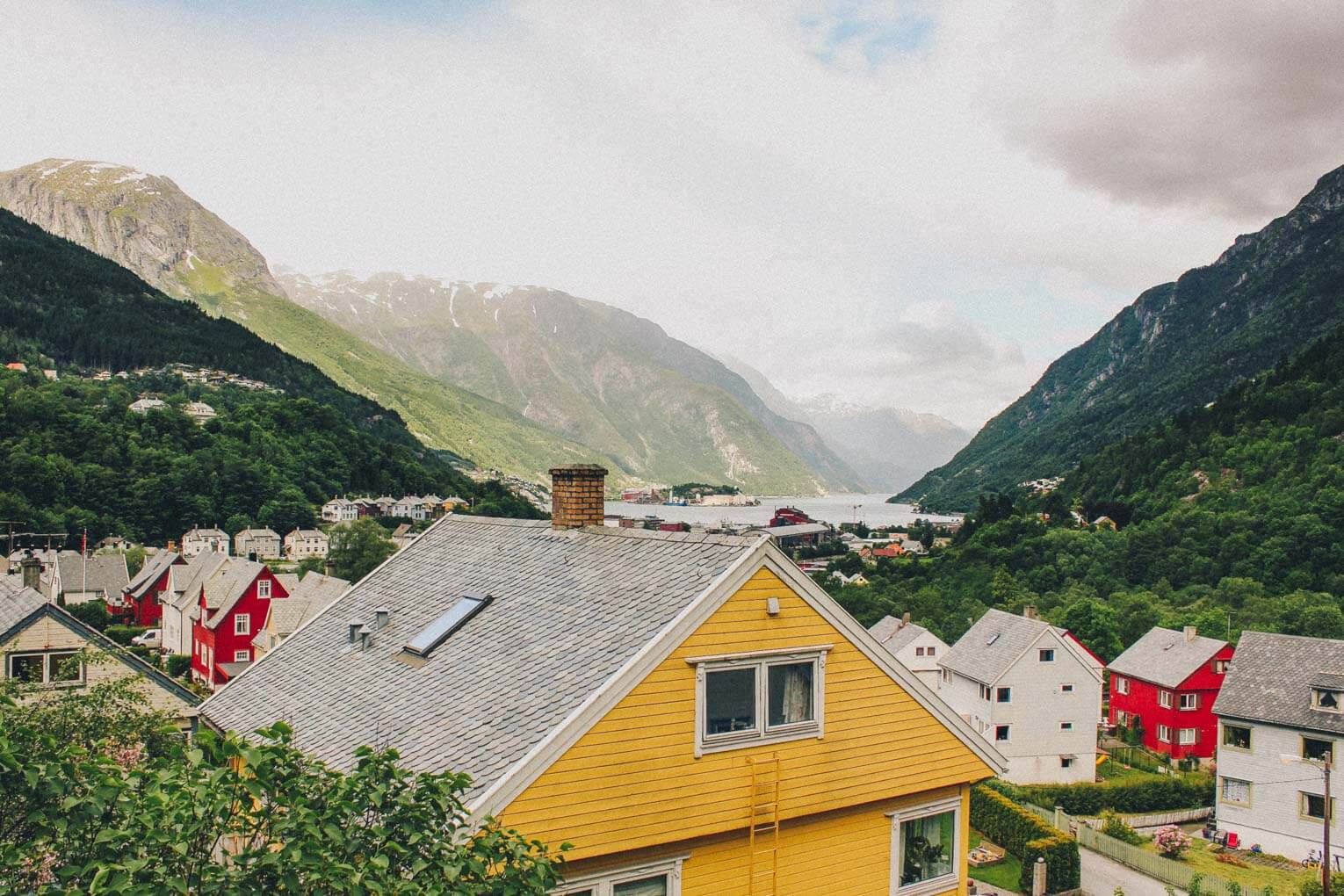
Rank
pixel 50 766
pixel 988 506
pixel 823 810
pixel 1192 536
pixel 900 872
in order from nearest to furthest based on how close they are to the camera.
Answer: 1. pixel 50 766
2. pixel 823 810
3. pixel 900 872
4. pixel 1192 536
5. pixel 988 506

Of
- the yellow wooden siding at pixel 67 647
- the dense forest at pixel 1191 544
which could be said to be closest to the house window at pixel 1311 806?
the dense forest at pixel 1191 544

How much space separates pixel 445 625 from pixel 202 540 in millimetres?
126542

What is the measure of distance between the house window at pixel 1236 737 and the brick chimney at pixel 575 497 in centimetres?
4055

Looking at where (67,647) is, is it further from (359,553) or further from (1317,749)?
(359,553)

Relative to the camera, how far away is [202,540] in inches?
4914

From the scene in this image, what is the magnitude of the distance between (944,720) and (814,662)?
2.93m

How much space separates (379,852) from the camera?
658 centimetres

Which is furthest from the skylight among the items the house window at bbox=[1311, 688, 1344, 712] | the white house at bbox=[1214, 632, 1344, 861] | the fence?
the house window at bbox=[1311, 688, 1344, 712]

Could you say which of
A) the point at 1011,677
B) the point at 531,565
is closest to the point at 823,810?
the point at 531,565

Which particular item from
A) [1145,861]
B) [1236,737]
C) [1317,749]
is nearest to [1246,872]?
[1145,861]

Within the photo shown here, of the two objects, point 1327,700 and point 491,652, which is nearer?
point 491,652

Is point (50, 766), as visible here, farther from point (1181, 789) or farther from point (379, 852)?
point (1181, 789)

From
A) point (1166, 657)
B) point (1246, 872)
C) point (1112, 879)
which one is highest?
point (1166, 657)

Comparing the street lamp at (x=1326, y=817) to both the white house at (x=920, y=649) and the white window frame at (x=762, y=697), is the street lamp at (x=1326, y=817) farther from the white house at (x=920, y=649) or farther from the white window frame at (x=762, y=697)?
the white window frame at (x=762, y=697)
